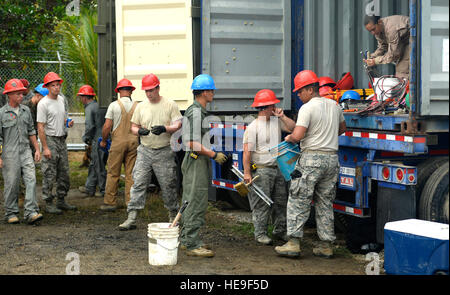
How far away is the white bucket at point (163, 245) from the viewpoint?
233 inches

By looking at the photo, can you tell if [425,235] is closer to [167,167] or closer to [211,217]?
[167,167]

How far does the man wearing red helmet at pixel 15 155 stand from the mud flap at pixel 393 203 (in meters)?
4.25

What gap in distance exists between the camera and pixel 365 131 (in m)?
6.38

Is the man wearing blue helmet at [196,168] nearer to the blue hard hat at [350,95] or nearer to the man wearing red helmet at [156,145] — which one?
the man wearing red helmet at [156,145]

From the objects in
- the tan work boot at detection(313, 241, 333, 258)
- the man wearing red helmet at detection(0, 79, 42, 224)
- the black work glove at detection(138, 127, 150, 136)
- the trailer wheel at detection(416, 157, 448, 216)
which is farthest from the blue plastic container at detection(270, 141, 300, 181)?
the man wearing red helmet at detection(0, 79, 42, 224)

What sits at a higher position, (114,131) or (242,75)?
(242,75)

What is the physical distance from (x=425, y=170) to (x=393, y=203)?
42 centimetres

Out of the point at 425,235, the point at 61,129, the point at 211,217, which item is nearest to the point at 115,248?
the point at 211,217

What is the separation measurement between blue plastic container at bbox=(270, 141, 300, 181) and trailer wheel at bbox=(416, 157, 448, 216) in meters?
1.24

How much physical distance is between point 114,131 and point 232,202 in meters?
2.00

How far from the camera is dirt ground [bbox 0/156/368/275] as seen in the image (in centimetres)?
595

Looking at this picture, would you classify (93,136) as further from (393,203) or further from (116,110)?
(393,203)

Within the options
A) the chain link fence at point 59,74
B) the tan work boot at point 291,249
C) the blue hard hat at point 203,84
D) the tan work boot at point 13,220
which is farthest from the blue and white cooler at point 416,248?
the chain link fence at point 59,74

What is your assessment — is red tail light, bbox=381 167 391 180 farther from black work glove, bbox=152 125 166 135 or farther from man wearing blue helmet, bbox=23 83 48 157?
man wearing blue helmet, bbox=23 83 48 157
